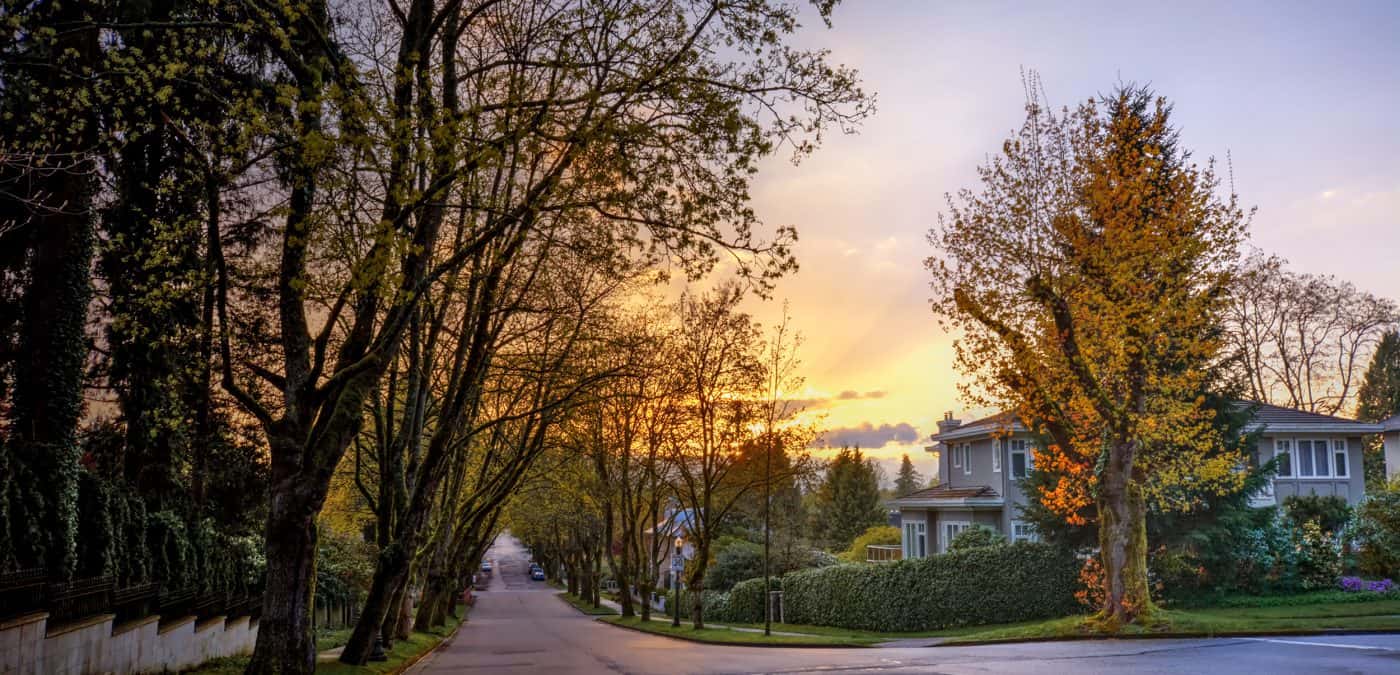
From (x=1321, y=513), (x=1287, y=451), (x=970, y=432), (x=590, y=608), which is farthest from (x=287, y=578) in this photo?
(x=590, y=608)

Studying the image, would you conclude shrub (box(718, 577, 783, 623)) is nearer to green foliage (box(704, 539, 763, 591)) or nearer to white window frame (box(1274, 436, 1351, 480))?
green foliage (box(704, 539, 763, 591))

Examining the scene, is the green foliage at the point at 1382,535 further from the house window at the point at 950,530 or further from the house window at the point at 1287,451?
the house window at the point at 950,530

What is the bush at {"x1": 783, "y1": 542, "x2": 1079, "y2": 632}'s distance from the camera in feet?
101

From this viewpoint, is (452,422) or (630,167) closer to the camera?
(630,167)

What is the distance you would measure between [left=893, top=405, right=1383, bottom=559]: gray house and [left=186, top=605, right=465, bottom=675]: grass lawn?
19.7 metres

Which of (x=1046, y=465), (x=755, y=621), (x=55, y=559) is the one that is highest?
(x=1046, y=465)

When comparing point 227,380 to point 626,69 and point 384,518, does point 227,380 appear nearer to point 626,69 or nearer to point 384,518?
point 626,69

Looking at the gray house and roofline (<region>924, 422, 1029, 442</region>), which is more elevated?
roofline (<region>924, 422, 1029, 442</region>)

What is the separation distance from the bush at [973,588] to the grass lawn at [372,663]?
14.2 m

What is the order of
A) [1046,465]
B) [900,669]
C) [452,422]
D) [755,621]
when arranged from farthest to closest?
[755,621] < [1046,465] < [452,422] < [900,669]

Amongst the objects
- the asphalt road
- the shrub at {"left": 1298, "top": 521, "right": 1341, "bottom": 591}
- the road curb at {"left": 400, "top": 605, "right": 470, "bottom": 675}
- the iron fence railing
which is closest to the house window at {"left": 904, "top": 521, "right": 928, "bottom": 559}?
the shrub at {"left": 1298, "top": 521, "right": 1341, "bottom": 591}

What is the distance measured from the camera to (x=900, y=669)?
15.8 metres

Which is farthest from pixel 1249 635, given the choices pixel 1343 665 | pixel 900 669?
pixel 900 669

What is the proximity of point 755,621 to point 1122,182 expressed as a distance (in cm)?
2599
